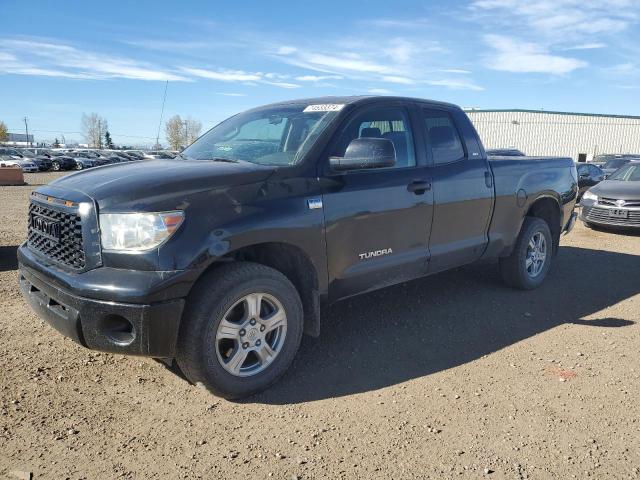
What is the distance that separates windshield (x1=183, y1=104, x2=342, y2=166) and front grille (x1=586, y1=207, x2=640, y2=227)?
817 centimetres

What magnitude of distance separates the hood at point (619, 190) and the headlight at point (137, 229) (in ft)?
32.0

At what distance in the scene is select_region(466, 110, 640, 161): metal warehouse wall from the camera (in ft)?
156

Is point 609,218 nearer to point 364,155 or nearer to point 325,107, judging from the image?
point 325,107

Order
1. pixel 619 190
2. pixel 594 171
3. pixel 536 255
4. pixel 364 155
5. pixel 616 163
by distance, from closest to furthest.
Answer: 1. pixel 364 155
2. pixel 536 255
3. pixel 619 190
4. pixel 594 171
5. pixel 616 163

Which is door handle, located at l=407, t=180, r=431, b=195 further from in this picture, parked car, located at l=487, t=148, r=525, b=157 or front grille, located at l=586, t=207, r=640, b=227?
front grille, located at l=586, t=207, r=640, b=227

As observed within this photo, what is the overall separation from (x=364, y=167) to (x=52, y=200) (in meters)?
2.04

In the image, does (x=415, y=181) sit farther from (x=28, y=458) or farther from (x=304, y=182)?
(x=28, y=458)

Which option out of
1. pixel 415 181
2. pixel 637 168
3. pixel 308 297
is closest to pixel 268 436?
pixel 308 297

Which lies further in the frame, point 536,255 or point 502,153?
point 502,153

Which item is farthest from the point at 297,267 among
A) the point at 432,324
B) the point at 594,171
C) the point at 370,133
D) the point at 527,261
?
the point at 594,171

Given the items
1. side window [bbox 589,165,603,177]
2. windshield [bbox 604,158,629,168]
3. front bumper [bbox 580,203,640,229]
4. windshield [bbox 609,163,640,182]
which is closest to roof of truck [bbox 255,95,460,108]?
front bumper [bbox 580,203,640,229]

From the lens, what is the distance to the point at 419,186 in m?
4.22

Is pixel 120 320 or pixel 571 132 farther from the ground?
pixel 571 132

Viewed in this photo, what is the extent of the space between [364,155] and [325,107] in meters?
0.74
